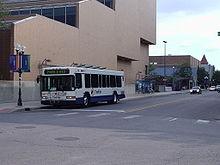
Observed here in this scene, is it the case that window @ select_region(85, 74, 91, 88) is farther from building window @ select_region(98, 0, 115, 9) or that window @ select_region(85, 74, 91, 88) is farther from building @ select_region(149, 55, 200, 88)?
building @ select_region(149, 55, 200, 88)

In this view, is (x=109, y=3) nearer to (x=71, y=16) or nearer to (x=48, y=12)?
(x=48, y=12)

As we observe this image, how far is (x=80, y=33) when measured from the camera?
2154 inches

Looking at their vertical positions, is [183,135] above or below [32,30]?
below

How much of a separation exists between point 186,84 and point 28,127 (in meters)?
131

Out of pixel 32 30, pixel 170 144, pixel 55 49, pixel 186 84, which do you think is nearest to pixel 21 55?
pixel 32 30

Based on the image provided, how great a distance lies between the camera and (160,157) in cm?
1138

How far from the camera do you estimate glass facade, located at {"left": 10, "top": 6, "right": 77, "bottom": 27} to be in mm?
56531

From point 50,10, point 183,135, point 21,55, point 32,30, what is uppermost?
point 50,10

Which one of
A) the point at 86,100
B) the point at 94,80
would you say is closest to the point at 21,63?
the point at 86,100

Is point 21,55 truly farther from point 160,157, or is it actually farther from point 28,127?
point 160,157

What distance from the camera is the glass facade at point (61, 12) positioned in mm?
56531

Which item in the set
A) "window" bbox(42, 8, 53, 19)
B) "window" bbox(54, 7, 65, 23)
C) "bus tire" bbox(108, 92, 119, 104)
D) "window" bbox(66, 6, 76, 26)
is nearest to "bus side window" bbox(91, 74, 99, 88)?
"bus tire" bbox(108, 92, 119, 104)

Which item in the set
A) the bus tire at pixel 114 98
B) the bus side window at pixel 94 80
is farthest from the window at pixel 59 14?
the bus side window at pixel 94 80

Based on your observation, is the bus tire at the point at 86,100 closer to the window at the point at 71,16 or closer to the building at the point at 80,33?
the building at the point at 80,33
